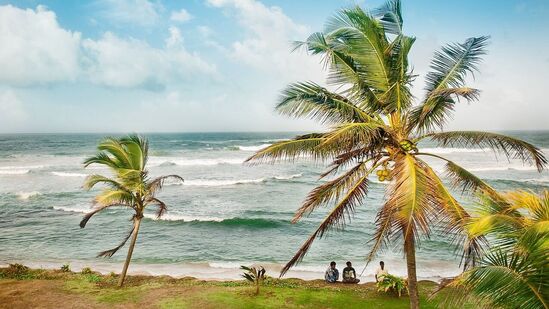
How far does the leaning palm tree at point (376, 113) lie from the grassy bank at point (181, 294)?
13.1 ft

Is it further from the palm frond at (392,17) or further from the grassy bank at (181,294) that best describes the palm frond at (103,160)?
the palm frond at (392,17)

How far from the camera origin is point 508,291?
11.3 ft

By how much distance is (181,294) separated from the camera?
9844 millimetres

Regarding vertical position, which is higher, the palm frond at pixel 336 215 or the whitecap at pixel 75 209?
the palm frond at pixel 336 215

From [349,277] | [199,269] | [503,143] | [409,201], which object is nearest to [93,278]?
[199,269]

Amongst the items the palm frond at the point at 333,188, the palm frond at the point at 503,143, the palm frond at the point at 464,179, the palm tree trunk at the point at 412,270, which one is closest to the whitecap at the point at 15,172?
the palm frond at the point at 333,188

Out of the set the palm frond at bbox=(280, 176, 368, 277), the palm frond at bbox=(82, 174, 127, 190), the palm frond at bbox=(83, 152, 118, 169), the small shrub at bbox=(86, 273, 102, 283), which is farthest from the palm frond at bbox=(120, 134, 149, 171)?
the palm frond at bbox=(280, 176, 368, 277)

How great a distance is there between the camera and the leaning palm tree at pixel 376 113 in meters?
5.73

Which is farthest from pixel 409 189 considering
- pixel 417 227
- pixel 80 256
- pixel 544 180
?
pixel 544 180

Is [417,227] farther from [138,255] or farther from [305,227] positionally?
[305,227]

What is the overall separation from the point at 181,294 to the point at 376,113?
6.90 m

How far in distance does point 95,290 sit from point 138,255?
21.9ft

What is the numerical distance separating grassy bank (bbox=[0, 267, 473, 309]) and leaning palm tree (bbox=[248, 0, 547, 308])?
13.1 feet

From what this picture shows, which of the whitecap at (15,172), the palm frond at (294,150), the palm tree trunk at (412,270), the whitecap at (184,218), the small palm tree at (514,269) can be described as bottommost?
the whitecap at (15,172)
